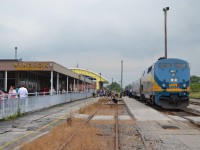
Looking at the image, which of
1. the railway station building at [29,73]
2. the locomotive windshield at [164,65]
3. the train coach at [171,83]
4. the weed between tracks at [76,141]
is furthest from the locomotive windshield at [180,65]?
the weed between tracks at [76,141]

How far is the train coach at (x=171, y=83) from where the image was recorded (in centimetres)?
2795

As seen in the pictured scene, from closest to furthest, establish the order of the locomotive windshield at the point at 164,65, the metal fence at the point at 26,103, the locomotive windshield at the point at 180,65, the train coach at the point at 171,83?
the metal fence at the point at 26,103 → the train coach at the point at 171,83 → the locomotive windshield at the point at 164,65 → the locomotive windshield at the point at 180,65

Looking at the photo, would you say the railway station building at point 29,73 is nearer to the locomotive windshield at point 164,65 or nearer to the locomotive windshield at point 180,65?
the locomotive windshield at point 164,65

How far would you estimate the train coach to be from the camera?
27953mm

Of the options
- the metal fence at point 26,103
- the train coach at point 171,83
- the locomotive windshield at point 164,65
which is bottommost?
the metal fence at point 26,103

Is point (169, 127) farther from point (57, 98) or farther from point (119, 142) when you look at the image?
point (57, 98)

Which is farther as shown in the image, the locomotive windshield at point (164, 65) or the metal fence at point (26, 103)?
the locomotive windshield at point (164, 65)

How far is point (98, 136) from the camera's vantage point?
13359mm

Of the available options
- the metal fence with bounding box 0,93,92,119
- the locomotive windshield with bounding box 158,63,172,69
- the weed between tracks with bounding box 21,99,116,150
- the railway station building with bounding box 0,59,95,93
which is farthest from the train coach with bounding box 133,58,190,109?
the weed between tracks with bounding box 21,99,116,150

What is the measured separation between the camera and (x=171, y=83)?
28297mm

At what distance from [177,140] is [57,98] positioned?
2541 cm

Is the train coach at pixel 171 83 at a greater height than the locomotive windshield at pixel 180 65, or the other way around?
the locomotive windshield at pixel 180 65

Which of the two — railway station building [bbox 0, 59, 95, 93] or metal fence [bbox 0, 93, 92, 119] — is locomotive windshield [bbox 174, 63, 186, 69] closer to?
metal fence [bbox 0, 93, 92, 119]

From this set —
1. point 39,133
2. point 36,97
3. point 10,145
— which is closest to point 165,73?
point 36,97
